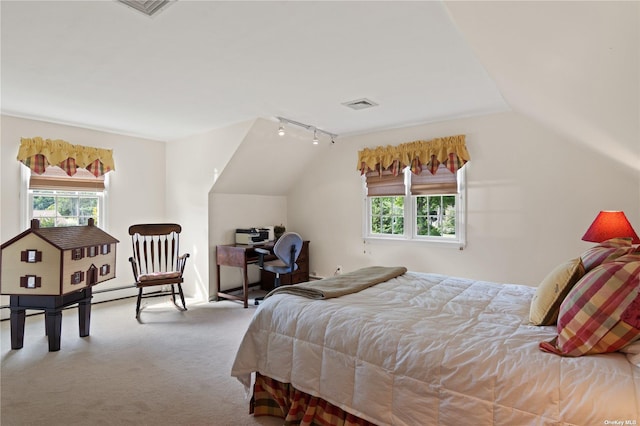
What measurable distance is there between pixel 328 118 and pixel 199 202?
2.12 m

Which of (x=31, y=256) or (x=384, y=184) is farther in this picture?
(x=384, y=184)

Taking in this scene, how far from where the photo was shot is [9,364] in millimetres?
2764

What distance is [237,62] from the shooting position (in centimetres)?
262

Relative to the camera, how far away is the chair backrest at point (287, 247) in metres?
4.22

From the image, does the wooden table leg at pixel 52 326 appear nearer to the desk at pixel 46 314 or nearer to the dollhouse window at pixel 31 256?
the desk at pixel 46 314

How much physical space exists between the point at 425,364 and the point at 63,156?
4.66 m

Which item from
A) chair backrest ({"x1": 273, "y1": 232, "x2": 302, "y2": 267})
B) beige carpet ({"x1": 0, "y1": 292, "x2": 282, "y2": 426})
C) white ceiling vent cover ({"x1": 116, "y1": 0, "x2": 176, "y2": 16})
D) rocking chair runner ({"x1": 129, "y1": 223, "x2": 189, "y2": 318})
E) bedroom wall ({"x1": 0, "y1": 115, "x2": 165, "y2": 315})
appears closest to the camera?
white ceiling vent cover ({"x1": 116, "y1": 0, "x2": 176, "y2": 16})

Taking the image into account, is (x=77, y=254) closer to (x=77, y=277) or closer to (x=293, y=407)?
(x=77, y=277)

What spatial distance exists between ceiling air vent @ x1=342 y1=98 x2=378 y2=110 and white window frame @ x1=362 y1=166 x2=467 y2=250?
48.2 inches

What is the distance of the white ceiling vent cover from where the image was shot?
6.21 ft

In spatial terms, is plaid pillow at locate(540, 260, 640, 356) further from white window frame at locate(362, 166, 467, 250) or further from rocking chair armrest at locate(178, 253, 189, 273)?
rocking chair armrest at locate(178, 253, 189, 273)

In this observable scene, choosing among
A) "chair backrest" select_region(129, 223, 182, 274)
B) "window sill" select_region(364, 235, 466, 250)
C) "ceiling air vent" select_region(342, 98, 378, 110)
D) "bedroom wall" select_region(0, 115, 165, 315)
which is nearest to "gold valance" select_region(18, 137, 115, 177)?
"bedroom wall" select_region(0, 115, 165, 315)

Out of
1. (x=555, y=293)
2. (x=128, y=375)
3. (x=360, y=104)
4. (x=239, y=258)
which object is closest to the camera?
(x=555, y=293)

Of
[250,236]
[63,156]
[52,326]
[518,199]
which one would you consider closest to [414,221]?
[518,199]
